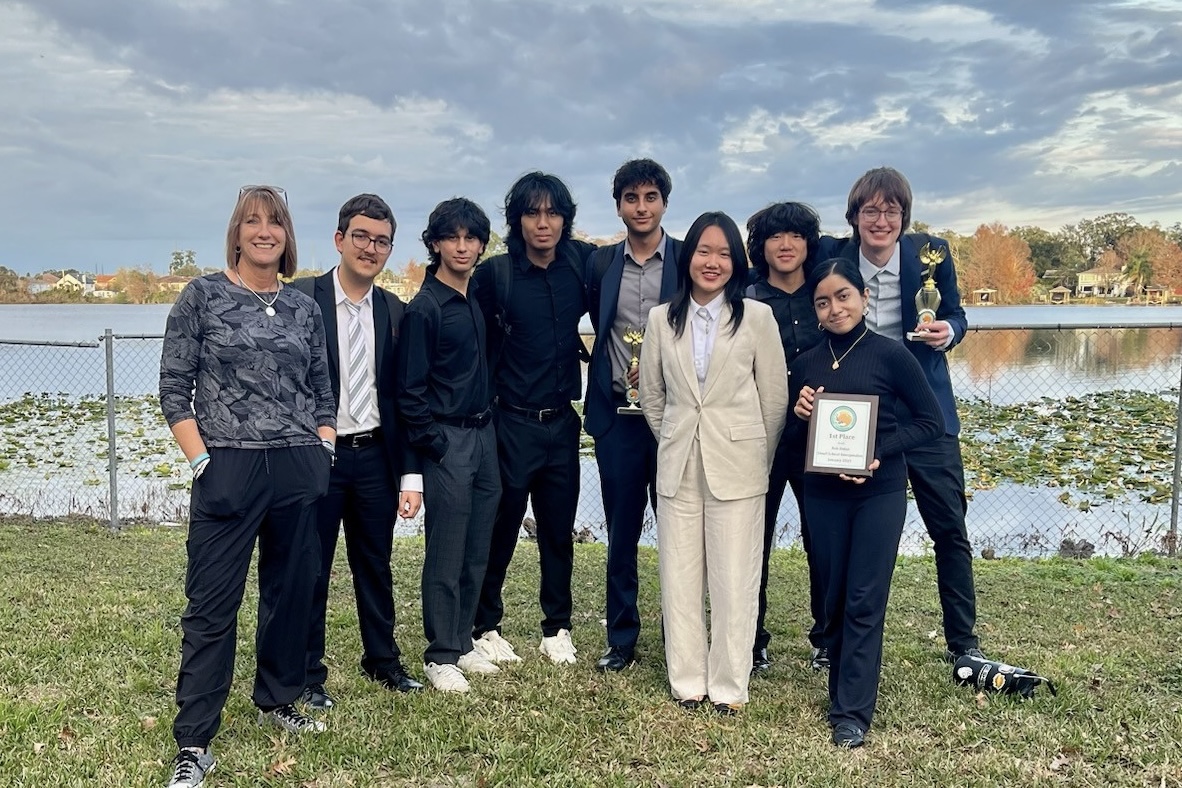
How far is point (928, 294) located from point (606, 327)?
149 cm

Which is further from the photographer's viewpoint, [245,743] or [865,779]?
[245,743]

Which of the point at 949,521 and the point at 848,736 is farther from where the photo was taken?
the point at 949,521

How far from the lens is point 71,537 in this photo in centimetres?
718

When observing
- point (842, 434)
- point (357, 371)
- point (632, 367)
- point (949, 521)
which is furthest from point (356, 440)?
point (949, 521)

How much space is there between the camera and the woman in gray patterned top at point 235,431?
9.77 feet

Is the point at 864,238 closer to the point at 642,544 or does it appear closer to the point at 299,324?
the point at 299,324

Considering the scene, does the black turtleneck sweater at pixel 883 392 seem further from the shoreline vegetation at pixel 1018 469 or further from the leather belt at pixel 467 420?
the shoreline vegetation at pixel 1018 469

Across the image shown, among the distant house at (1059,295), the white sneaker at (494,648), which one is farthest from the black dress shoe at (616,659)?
the distant house at (1059,295)

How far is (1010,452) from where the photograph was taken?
990 centimetres

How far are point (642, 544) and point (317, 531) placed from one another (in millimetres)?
5099

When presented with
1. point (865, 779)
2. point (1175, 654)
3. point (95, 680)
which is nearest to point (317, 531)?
point (95, 680)

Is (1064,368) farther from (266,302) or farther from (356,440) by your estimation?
(266,302)

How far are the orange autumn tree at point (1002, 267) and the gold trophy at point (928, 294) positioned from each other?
1200cm

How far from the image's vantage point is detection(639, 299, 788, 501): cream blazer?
11.9 ft
